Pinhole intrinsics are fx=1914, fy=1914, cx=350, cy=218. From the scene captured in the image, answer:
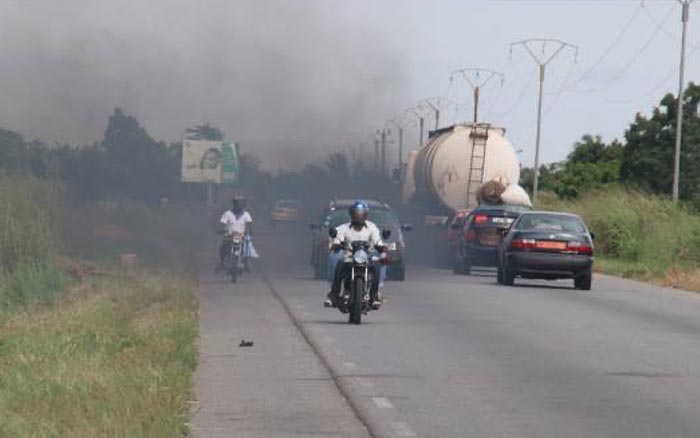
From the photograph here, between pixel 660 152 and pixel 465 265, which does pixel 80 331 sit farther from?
pixel 660 152

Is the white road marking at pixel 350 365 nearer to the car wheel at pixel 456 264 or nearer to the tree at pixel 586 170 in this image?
the car wheel at pixel 456 264

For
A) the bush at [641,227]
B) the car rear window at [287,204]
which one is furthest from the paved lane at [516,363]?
the car rear window at [287,204]

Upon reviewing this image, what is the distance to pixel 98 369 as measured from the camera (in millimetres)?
17109

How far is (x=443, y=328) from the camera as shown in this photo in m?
24.6

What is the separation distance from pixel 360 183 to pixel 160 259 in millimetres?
25892

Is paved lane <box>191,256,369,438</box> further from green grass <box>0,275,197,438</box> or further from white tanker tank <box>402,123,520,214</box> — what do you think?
white tanker tank <box>402,123,520,214</box>

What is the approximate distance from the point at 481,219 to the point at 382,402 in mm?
29617

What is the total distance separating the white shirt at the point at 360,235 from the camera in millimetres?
25422

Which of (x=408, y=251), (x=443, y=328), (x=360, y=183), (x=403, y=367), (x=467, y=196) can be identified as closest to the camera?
(x=403, y=367)

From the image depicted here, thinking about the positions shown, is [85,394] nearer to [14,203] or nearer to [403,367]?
[403,367]

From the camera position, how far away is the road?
47.3ft

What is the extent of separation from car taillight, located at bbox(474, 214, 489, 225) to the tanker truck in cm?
758

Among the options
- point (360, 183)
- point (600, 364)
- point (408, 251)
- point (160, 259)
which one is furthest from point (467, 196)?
point (600, 364)

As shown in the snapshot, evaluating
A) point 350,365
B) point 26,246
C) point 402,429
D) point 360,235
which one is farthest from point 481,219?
point 402,429
